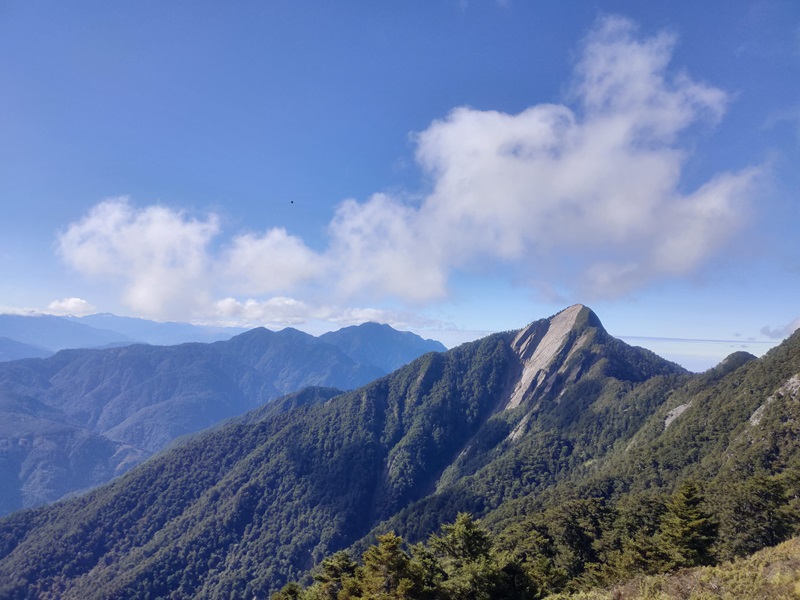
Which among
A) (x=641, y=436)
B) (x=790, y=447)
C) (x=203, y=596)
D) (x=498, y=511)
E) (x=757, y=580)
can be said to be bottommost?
(x=203, y=596)

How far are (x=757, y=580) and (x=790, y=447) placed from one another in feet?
324

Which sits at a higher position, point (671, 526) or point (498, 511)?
point (671, 526)

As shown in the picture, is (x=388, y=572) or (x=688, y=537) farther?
(x=688, y=537)

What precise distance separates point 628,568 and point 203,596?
217 meters

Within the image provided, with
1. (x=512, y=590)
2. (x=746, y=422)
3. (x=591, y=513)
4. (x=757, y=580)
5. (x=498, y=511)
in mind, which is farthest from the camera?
(x=498, y=511)

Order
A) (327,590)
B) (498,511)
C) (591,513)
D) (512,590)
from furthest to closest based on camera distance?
(498,511) → (591,513) → (327,590) → (512,590)

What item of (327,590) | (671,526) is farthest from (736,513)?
(327,590)

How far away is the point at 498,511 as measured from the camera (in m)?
136

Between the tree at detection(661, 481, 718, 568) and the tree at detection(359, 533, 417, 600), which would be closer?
the tree at detection(359, 533, 417, 600)

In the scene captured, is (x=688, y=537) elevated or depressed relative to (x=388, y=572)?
depressed

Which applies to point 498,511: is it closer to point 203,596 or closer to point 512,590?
point 512,590

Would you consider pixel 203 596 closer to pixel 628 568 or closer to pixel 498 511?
pixel 498 511

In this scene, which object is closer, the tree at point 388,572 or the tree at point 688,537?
the tree at point 388,572

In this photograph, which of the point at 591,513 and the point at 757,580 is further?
the point at 591,513
